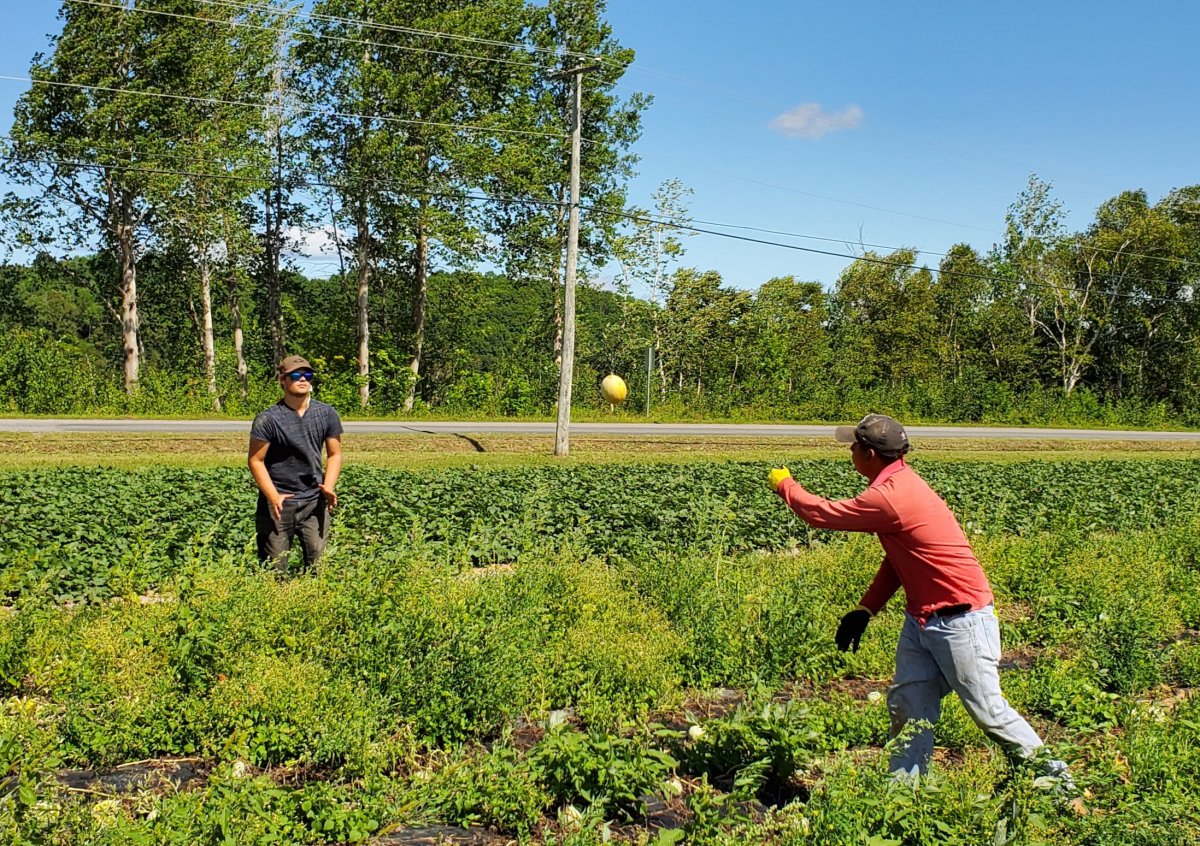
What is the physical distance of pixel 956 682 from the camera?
3.79 m

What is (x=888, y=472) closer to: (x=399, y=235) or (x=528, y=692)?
(x=528, y=692)

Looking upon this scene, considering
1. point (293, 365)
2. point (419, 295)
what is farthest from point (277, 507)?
point (419, 295)

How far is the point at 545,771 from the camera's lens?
3.85 m

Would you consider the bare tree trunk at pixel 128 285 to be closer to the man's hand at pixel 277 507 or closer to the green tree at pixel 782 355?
the green tree at pixel 782 355

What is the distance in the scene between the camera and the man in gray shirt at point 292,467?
597 centimetres

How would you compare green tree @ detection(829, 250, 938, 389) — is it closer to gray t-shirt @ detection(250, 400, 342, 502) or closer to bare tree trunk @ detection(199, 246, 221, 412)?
bare tree trunk @ detection(199, 246, 221, 412)

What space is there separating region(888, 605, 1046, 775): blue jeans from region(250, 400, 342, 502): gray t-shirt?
390 centimetres

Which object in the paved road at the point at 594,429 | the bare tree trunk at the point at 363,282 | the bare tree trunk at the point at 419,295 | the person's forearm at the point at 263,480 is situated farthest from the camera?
the bare tree trunk at the point at 419,295

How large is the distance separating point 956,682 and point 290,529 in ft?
14.2

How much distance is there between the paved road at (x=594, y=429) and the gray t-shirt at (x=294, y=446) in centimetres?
1398

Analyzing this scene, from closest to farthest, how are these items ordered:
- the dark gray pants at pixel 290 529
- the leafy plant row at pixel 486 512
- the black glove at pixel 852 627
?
the black glove at pixel 852 627, the dark gray pants at pixel 290 529, the leafy plant row at pixel 486 512

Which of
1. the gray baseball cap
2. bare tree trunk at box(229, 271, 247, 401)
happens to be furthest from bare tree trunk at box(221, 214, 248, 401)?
the gray baseball cap

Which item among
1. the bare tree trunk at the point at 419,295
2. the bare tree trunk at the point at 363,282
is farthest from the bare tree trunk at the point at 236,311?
the bare tree trunk at the point at 419,295

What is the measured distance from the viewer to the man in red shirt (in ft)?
12.3
